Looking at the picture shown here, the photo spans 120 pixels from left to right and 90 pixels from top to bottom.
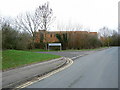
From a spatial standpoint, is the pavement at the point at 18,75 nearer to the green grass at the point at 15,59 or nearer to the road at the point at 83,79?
the road at the point at 83,79

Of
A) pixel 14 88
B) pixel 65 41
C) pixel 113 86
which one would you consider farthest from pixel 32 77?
pixel 65 41

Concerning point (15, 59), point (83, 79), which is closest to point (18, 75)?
point (83, 79)

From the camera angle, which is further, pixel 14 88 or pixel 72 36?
pixel 72 36

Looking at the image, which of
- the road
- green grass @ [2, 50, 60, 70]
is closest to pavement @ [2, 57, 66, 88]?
the road

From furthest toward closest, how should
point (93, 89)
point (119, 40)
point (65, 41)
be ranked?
1. point (119, 40)
2. point (65, 41)
3. point (93, 89)

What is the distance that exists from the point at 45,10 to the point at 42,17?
2.01 meters

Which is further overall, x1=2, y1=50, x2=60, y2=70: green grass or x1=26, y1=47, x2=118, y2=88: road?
x1=2, y1=50, x2=60, y2=70: green grass

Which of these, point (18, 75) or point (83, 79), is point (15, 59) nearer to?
point (18, 75)

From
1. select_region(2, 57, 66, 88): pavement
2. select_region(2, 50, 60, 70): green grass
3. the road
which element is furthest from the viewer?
select_region(2, 50, 60, 70): green grass

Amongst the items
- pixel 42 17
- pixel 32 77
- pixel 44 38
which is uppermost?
pixel 42 17

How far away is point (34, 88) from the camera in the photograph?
5.97 metres

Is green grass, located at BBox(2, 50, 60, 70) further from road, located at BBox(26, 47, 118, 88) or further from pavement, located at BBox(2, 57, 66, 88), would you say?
road, located at BBox(26, 47, 118, 88)

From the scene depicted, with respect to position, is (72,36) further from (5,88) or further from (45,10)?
(5,88)

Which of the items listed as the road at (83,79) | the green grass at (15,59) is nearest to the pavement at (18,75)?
the road at (83,79)
